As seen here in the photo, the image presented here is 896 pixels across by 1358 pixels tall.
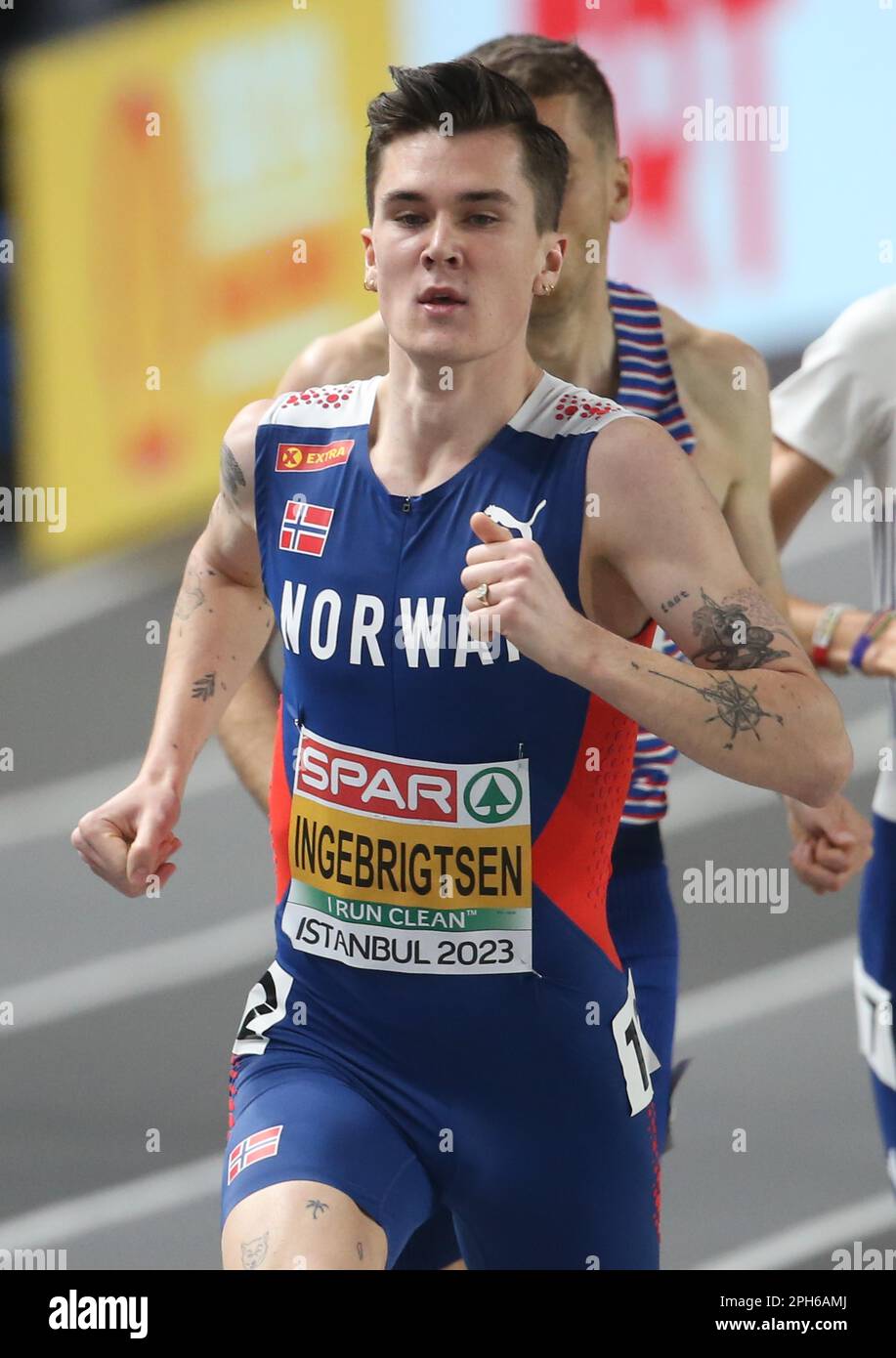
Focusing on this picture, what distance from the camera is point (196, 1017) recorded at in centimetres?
657

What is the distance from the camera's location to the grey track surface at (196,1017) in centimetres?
515

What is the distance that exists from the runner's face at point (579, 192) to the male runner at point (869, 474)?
0.56m

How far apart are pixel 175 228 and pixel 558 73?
5782 mm

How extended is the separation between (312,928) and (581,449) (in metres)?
0.74

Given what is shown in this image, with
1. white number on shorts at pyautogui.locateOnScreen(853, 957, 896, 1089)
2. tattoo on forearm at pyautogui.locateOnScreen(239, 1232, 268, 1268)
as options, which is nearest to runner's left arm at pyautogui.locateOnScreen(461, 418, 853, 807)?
tattoo on forearm at pyautogui.locateOnScreen(239, 1232, 268, 1268)

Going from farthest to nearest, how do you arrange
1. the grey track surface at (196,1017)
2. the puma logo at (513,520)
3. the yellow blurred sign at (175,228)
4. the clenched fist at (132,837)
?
the yellow blurred sign at (175,228) < the grey track surface at (196,1017) < the clenched fist at (132,837) < the puma logo at (513,520)

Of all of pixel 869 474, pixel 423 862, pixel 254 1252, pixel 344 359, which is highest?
pixel 344 359

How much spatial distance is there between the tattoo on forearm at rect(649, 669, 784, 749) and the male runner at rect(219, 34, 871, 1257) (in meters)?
1.00

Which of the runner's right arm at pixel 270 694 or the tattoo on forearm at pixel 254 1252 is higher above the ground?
the runner's right arm at pixel 270 694

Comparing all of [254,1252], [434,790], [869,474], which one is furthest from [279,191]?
[254,1252]

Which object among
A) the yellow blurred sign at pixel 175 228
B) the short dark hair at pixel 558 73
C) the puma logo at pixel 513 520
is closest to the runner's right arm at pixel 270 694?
the short dark hair at pixel 558 73

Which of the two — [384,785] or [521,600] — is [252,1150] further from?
[521,600]

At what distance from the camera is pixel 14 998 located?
6.79 meters

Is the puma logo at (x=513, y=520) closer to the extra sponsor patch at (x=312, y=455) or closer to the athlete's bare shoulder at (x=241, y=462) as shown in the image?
the extra sponsor patch at (x=312, y=455)
